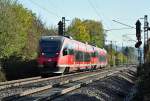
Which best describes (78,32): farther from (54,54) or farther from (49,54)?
(54,54)

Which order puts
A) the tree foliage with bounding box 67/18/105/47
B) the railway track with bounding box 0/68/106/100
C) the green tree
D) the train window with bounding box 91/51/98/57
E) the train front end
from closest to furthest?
the railway track with bounding box 0/68/106/100
the train front end
the train window with bounding box 91/51/98/57
the green tree
the tree foliage with bounding box 67/18/105/47

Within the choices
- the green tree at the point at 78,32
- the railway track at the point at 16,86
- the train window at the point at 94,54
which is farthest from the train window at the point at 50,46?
the green tree at the point at 78,32

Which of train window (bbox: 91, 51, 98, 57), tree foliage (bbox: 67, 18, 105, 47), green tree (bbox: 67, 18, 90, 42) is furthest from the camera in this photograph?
tree foliage (bbox: 67, 18, 105, 47)

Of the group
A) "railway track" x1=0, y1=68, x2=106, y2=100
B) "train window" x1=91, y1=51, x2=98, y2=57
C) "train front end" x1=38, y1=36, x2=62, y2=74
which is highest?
"train window" x1=91, y1=51, x2=98, y2=57

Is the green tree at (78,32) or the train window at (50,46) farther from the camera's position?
the green tree at (78,32)

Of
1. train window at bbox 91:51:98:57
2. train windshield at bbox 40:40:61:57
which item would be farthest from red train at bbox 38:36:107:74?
train window at bbox 91:51:98:57

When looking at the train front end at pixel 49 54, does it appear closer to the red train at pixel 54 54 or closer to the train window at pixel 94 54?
the red train at pixel 54 54

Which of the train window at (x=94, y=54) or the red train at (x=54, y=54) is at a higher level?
the train window at (x=94, y=54)

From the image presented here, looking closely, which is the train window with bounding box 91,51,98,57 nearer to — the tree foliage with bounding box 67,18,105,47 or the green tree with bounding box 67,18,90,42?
the tree foliage with bounding box 67,18,105,47

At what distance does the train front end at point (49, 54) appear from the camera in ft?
135

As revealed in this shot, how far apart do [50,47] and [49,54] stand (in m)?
0.60

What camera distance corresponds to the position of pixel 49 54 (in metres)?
41.3

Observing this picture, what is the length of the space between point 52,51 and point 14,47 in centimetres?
1001

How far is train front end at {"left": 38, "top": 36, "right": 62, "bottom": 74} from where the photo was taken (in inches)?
1615
